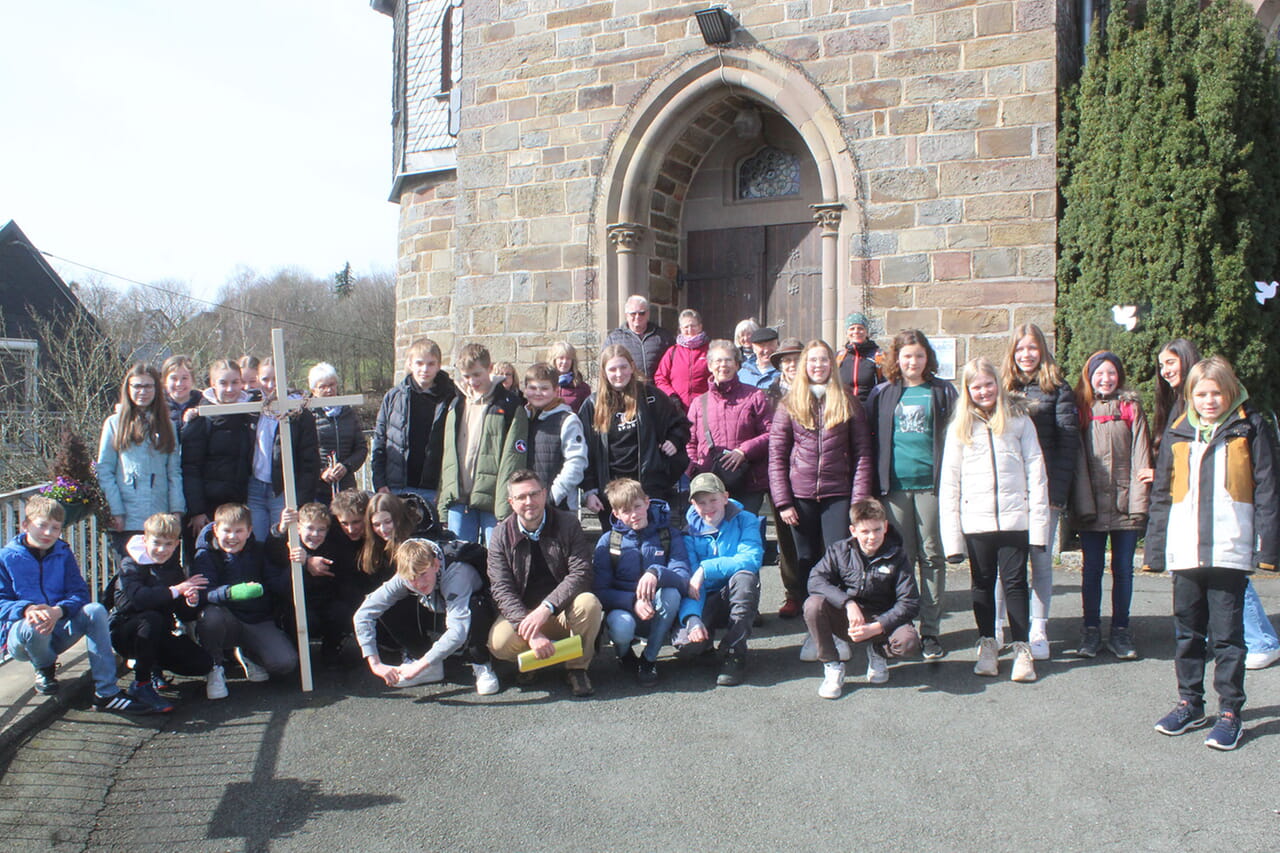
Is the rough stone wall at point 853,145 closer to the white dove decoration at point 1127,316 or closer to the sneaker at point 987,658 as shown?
the white dove decoration at point 1127,316

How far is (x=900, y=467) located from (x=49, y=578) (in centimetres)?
419

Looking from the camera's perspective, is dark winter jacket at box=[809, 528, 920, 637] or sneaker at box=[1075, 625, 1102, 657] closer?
dark winter jacket at box=[809, 528, 920, 637]

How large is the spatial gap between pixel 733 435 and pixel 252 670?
2.91 meters

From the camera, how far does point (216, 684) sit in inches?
198

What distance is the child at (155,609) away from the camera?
4.91 m

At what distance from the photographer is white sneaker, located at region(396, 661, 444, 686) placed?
16.8 feet

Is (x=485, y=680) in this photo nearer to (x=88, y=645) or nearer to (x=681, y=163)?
(x=88, y=645)

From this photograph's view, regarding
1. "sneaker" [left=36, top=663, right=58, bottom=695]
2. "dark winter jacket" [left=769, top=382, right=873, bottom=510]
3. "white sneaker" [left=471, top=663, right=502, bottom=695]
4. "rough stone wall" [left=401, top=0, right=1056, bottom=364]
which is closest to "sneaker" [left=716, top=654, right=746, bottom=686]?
"dark winter jacket" [left=769, top=382, right=873, bottom=510]

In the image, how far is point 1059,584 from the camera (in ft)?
22.8

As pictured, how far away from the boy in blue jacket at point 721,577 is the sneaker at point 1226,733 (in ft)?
6.61

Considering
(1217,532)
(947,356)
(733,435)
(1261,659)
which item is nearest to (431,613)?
(733,435)

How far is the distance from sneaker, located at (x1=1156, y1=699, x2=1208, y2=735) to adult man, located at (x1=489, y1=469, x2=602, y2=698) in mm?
2500

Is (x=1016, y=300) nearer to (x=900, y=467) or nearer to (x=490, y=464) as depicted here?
(x=900, y=467)

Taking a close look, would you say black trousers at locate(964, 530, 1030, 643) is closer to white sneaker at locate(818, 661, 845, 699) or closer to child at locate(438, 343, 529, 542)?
white sneaker at locate(818, 661, 845, 699)
